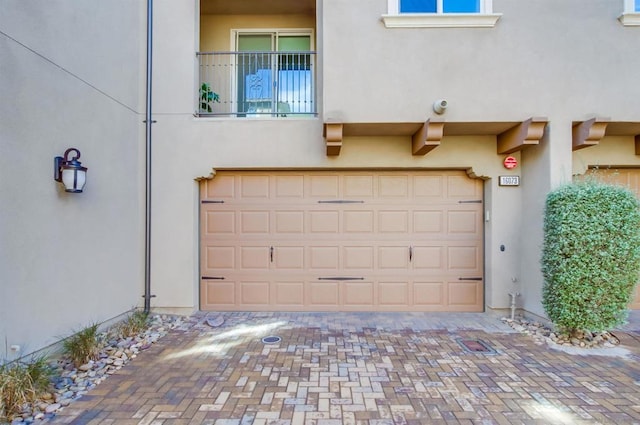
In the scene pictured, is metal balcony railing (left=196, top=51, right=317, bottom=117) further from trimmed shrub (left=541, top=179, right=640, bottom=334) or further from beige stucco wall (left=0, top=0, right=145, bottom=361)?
trimmed shrub (left=541, top=179, right=640, bottom=334)

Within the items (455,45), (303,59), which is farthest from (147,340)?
(455,45)

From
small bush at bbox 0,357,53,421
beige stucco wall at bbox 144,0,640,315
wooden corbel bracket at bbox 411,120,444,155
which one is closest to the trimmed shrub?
beige stucco wall at bbox 144,0,640,315

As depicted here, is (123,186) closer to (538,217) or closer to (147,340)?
(147,340)

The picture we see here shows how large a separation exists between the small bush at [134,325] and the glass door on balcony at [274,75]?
395 centimetres

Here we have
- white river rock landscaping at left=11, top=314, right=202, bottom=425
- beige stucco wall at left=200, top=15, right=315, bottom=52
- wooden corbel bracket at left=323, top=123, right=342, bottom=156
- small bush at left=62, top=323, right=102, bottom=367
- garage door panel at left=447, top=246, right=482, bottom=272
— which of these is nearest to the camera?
white river rock landscaping at left=11, top=314, right=202, bottom=425

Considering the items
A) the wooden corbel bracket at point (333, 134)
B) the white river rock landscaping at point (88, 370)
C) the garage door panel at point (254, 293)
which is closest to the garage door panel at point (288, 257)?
the garage door panel at point (254, 293)

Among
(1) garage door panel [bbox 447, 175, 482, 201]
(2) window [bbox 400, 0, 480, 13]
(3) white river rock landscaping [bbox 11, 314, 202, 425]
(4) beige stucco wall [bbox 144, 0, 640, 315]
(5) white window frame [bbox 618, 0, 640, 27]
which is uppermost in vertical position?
(2) window [bbox 400, 0, 480, 13]

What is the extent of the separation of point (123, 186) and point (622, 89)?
24.0ft

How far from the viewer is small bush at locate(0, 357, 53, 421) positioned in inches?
110

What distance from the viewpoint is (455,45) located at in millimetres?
4848

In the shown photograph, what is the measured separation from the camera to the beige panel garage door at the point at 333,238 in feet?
19.0

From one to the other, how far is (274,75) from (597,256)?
5.73 metres

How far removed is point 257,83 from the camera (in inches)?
256

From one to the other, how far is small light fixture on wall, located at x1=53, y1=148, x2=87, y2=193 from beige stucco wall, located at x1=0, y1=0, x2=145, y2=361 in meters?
0.07
